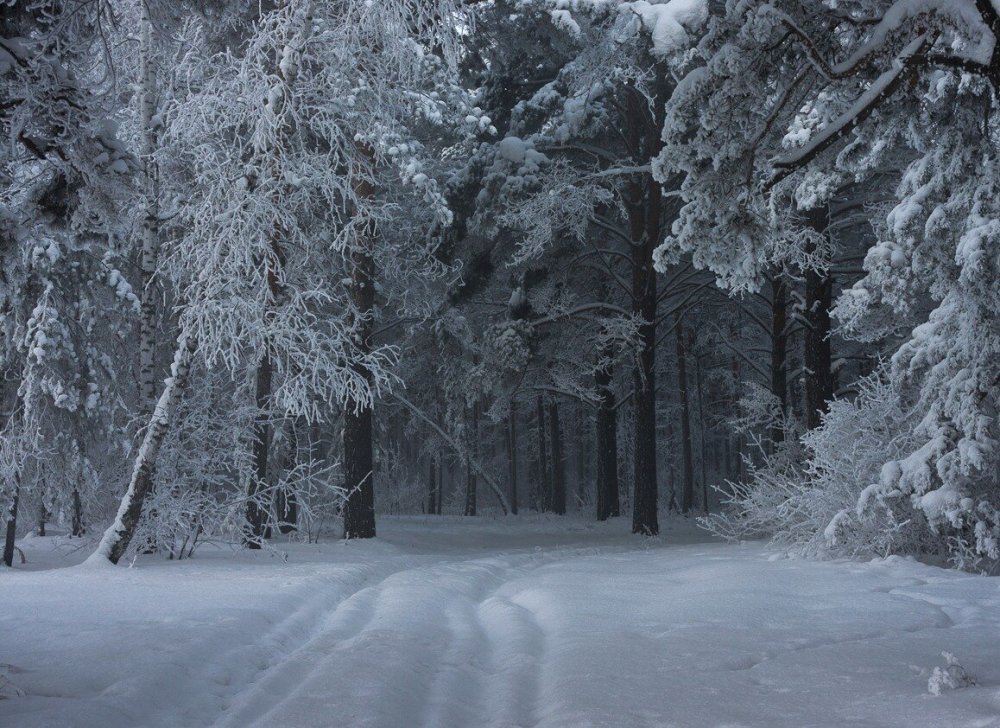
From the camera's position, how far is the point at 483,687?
18.5 feet

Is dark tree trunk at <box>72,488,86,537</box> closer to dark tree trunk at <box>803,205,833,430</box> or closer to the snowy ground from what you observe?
the snowy ground

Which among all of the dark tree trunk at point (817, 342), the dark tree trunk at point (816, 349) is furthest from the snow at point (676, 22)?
the dark tree trunk at point (816, 349)

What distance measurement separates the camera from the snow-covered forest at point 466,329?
5.64 m

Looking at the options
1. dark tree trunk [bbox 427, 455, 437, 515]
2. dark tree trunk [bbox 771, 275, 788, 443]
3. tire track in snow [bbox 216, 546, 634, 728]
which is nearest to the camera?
tire track in snow [bbox 216, 546, 634, 728]

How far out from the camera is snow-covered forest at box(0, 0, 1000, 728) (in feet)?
18.5

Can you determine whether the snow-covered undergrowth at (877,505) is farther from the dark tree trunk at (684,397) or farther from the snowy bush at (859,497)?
the dark tree trunk at (684,397)

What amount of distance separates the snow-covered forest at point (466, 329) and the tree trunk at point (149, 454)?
54 millimetres

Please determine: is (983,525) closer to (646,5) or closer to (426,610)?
(426,610)

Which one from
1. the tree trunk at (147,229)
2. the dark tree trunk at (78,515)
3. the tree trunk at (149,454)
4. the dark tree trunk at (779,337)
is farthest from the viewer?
the dark tree trunk at (779,337)

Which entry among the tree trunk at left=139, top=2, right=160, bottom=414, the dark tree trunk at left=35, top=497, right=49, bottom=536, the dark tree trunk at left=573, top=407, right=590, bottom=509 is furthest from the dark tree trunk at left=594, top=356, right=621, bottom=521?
the dark tree trunk at left=35, top=497, right=49, bottom=536

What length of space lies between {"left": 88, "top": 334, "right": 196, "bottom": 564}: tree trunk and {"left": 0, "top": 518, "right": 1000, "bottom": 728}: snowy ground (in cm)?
59

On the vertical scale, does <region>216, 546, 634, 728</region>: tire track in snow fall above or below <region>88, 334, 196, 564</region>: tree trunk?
below

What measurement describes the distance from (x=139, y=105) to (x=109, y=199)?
680 centimetres

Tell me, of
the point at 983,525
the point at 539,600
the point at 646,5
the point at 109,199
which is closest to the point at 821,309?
the point at 646,5
